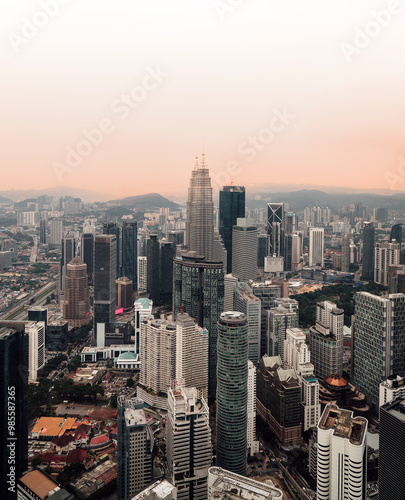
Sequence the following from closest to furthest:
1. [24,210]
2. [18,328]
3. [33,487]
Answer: [33,487] → [18,328] → [24,210]

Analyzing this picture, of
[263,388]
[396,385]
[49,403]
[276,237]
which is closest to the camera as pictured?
[396,385]

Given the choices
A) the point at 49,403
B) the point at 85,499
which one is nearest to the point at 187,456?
the point at 85,499

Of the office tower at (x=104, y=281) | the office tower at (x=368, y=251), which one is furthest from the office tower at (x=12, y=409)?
the office tower at (x=368, y=251)

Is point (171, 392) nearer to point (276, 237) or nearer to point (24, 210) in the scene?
point (24, 210)

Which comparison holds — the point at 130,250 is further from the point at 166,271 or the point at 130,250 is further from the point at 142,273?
the point at 166,271

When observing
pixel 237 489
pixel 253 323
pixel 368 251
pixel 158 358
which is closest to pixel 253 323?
pixel 253 323

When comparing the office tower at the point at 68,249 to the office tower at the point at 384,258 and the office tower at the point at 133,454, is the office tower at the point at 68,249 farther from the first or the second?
the office tower at the point at 133,454

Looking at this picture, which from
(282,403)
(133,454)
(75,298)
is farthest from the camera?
(75,298)
